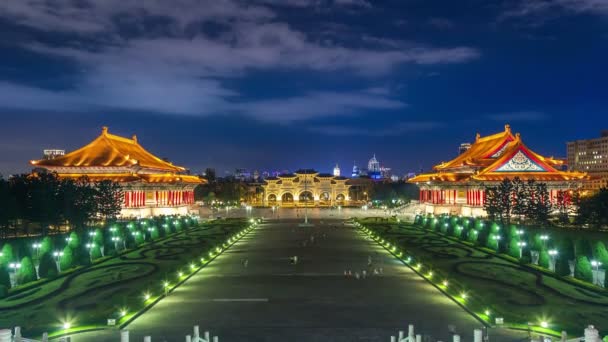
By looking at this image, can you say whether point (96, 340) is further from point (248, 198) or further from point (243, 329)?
point (248, 198)

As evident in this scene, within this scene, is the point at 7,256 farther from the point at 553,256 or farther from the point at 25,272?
the point at 553,256

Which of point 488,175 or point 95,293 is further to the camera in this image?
point 488,175

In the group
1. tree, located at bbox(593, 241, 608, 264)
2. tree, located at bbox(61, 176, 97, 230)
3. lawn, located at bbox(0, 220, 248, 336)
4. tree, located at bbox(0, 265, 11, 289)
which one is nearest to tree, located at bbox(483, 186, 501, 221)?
tree, located at bbox(593, 241, 608, 264)

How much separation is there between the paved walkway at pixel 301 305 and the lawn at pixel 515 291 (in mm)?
1114

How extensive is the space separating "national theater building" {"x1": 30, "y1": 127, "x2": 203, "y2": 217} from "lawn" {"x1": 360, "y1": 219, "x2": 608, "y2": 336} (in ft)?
140

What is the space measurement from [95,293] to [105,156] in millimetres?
53230

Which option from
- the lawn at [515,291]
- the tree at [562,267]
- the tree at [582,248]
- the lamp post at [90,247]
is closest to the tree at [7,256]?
the lamp post at [90,247]

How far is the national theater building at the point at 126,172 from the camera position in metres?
72.1

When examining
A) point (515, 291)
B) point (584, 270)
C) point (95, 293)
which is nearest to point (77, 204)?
point (95, 293)

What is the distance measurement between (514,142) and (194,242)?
4697cm

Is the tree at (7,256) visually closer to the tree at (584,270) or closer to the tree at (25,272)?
the tree at (25,272)

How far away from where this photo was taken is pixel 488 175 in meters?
69.9

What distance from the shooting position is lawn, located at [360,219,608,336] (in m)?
20.2

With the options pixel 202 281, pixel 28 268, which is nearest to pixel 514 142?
pixel 202 281
